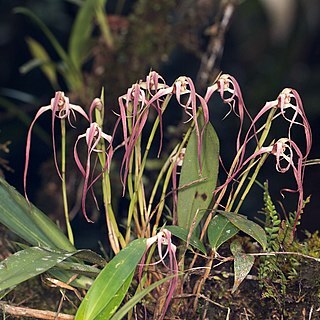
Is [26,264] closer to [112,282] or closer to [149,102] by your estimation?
[112,282]

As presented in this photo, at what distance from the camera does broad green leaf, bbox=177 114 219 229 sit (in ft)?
2.56

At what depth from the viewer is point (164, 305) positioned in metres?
0.74

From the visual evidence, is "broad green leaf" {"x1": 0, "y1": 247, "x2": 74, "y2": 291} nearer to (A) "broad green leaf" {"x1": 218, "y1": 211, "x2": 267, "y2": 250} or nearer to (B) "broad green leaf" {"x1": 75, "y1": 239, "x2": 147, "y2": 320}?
(B) "broad green leaf" {"x1": 75, "y1": 239, "x2": 147, "y2": 320}

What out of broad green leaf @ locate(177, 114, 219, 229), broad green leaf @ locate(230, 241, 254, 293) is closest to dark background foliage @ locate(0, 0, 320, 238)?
broad green leaf @ locate(177, 114, 219, 229)

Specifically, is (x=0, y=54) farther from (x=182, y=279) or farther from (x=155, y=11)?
(x=182, y=279)

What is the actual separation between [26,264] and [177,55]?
216 centimetres

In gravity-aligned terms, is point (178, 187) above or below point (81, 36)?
above

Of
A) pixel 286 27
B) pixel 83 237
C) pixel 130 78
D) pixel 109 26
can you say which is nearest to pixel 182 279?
pixel 130 78

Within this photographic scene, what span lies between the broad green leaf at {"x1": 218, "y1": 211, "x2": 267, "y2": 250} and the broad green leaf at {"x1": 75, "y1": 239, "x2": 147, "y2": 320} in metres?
0.09

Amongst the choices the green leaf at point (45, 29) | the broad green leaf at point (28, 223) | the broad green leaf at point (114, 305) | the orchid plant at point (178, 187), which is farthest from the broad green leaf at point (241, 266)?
the green leaf at point (45, 29)

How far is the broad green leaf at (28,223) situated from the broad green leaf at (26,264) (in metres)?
0.09

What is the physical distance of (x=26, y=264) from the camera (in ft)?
2.22

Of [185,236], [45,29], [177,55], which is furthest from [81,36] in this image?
[185,236]

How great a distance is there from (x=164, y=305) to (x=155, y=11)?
1.25 meters
